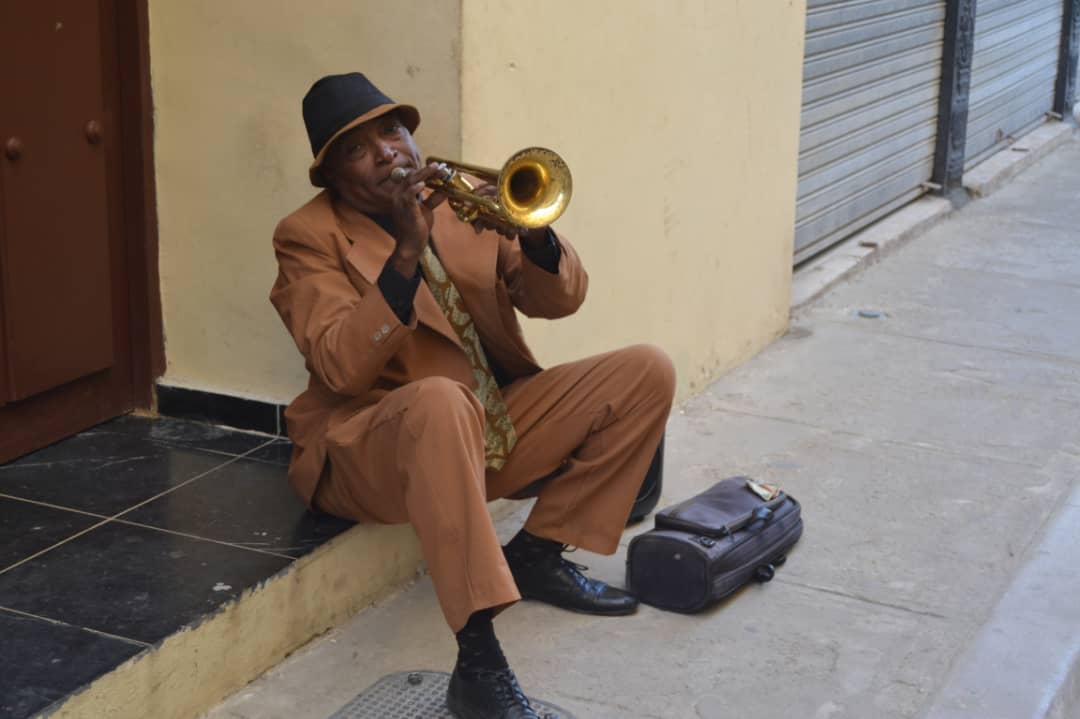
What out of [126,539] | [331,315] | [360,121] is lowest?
[126,539]

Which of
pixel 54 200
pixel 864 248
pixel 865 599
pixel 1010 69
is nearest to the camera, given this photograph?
pixel 865 599

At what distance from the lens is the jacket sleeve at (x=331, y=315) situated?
327cm

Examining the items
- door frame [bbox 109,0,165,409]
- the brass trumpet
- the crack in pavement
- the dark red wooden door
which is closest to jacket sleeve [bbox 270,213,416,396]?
the brass trumpet

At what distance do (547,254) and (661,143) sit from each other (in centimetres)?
160

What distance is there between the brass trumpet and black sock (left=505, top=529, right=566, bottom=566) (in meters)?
0.85

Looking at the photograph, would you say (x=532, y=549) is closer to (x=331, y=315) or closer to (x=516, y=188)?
(x=331, y=315)

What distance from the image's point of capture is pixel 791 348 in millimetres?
6238

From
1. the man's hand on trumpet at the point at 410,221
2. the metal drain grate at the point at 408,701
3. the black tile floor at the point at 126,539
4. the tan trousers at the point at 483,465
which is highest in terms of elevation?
the man's hand on trumpet at the point at 410,221

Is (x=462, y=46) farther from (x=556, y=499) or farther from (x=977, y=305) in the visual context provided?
(x=977, y=305)

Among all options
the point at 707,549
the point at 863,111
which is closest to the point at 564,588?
the point at 707,549

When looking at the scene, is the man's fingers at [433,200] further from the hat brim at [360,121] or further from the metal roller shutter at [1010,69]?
Result: the metal roller shutter at [1010,69]

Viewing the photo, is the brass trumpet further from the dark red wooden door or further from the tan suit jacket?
the dark red wooden door

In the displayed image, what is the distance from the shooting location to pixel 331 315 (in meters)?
3.42

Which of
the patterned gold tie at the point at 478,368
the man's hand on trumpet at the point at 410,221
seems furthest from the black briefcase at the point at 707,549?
the man's hand on trumpet at the point at 410,221
